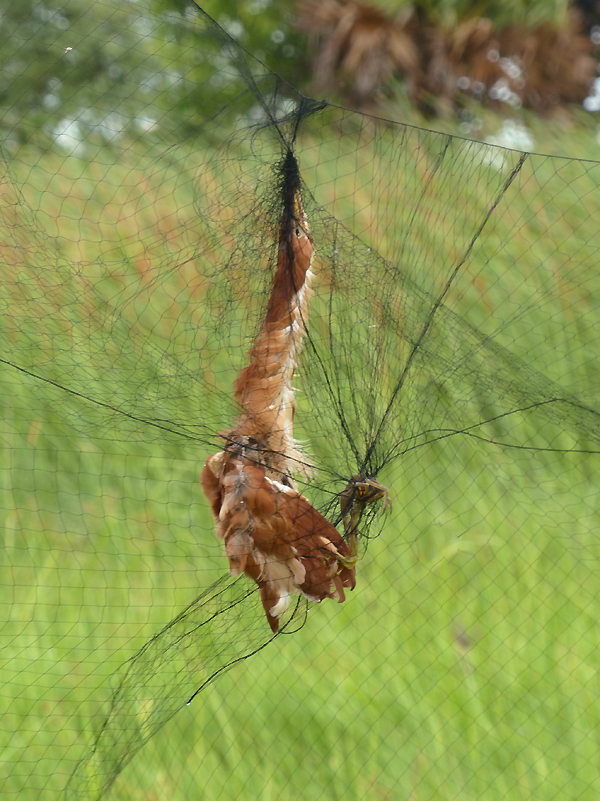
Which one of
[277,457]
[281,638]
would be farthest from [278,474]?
[281,638]

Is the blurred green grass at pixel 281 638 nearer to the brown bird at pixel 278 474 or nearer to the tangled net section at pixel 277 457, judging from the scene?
the tangled net section at pixel 277 457

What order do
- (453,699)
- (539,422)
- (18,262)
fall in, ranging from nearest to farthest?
(18,262)
(453,699)
(539,422)

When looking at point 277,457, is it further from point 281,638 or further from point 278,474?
point 281,638

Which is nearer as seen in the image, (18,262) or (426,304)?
(18,262)

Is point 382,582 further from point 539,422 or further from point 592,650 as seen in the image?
point 539,422

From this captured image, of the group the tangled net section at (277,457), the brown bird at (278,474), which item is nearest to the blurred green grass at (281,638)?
the tangled net section at (277,457)

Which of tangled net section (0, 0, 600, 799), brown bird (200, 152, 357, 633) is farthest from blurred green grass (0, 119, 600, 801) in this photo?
brown bird (200, 152, 357, 633)

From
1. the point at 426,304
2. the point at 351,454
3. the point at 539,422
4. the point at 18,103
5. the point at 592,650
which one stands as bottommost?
the point at 592,650

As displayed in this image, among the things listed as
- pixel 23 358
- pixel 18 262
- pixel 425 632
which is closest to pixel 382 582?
pixel 425 632
